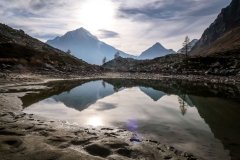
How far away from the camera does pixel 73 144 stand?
1374 centimetres

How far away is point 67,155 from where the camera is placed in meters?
11.7

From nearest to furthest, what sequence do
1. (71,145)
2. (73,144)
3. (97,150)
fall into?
(97,150) → (71,145) → (73,144)

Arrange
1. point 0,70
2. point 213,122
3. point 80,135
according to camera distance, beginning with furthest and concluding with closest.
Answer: point 0,70, point 213,122, point 80,135

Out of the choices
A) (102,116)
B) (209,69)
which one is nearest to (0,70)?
(102,116)

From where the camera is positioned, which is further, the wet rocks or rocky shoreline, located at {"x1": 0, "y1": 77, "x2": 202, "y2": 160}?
the wet rocks

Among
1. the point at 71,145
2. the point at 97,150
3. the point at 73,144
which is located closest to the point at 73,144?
the point at 73,144

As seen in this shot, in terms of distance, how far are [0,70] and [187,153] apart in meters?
61.4

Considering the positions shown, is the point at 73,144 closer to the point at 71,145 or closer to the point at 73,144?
the point at 73,144

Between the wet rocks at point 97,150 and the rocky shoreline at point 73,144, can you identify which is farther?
the wet rocks at point 97,150

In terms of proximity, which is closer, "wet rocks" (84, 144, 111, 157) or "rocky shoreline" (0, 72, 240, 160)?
"rocky shoreline" (0, 72, 240, 160)

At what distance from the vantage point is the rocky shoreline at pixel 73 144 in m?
11.9

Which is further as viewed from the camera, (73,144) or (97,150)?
(73,144)

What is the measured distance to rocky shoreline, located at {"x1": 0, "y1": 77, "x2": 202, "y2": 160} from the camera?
470 inches

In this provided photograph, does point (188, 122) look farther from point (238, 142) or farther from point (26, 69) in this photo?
point (26, 69)
